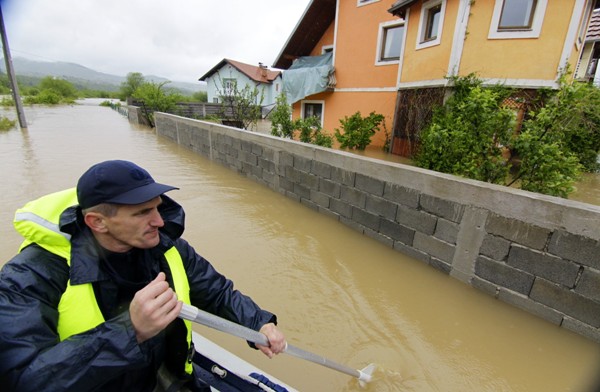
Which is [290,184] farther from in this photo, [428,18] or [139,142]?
[139,142]

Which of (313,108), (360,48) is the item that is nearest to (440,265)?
(360,48)

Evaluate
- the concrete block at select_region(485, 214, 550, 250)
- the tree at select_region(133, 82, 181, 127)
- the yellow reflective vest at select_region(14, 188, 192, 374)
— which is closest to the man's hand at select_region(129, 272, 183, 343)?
the yellow reflective vest at select_region(14, 188, 192, 374)

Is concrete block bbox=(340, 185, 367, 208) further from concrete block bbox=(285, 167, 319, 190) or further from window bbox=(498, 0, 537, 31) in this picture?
window bbox=(498, 0, 537, 31)

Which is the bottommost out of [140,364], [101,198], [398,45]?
[140,364]

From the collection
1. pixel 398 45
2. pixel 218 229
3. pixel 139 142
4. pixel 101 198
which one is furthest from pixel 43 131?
pixel 101 198

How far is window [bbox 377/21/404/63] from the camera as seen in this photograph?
9547mm

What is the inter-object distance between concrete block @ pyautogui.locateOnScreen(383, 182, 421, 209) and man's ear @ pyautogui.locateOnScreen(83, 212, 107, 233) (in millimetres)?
3316

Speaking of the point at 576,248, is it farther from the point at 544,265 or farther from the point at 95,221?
the point at 95,221

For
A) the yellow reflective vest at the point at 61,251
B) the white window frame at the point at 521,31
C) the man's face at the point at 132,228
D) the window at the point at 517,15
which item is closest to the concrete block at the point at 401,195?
the man's face at the point at 132,228

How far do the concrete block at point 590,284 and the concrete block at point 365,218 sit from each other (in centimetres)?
210

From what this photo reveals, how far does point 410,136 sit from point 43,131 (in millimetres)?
16198

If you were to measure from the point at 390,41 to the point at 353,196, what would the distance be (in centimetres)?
768

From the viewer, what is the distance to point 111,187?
3.81ft

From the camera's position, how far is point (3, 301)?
94cm
